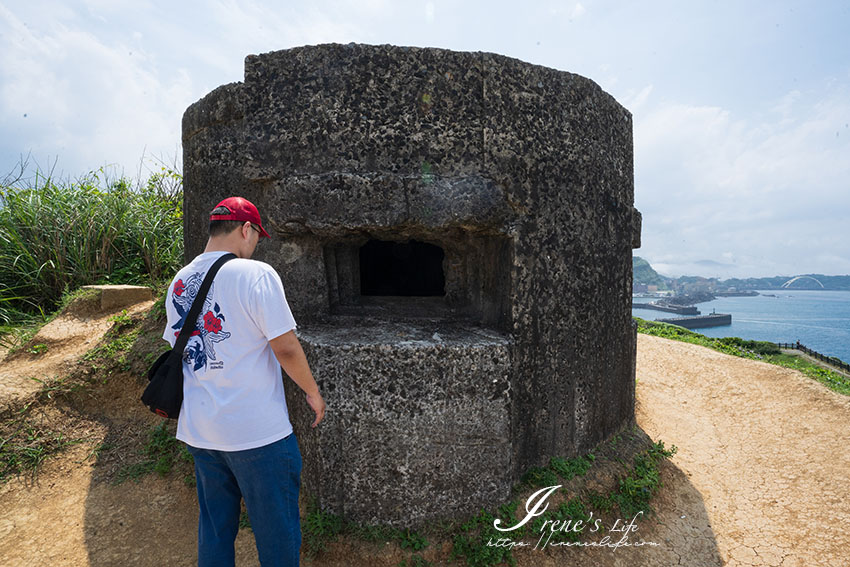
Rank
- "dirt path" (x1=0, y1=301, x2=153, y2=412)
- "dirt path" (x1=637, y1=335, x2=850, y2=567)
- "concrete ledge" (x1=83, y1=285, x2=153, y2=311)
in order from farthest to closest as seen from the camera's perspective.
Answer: "concrete ledge" (x1=83, y1=285, x2=153, y2=311) < "dirt path" (x1=0, y1=301, x2=153, y2=412) < "dirt path" (x1=637, y1=335, x2=850, y2=567)

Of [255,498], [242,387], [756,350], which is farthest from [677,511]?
[756,350]

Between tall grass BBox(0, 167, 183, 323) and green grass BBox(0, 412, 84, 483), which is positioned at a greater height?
tall grass BBox(0, 167, 183, 323)

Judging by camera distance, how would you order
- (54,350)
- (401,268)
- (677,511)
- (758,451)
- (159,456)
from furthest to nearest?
(401,268) < (54,350) < (758,451) < (159,456) < (677,511)

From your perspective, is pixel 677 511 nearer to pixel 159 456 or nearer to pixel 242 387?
pixel 242 387

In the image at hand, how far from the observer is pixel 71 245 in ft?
19.0

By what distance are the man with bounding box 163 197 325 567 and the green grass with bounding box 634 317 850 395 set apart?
14.7 feet

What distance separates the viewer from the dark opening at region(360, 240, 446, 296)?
425cm

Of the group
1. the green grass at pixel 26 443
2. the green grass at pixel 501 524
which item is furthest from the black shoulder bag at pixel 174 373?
the green grass at pixel 26 443

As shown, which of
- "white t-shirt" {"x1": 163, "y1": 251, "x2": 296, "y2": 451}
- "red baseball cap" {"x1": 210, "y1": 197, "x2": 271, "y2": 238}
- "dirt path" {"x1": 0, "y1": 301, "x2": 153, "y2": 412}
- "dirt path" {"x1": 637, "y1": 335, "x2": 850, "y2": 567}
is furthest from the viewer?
"dirt path" {"x1": 0, "y1": 301, "x2": 153, "y2": 412}

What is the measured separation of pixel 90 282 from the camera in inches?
225

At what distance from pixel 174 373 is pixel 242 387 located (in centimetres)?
26

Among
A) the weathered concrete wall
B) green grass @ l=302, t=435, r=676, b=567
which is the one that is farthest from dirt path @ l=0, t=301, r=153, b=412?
green grass @ l=302, t=435, r=676, b=567

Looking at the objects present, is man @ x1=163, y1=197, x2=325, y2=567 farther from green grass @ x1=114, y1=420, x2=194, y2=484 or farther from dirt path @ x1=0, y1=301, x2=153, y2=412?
dirt path @ x1=0, y1=301, x2=153, y2=412

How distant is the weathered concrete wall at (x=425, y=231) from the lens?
8.18 ft
